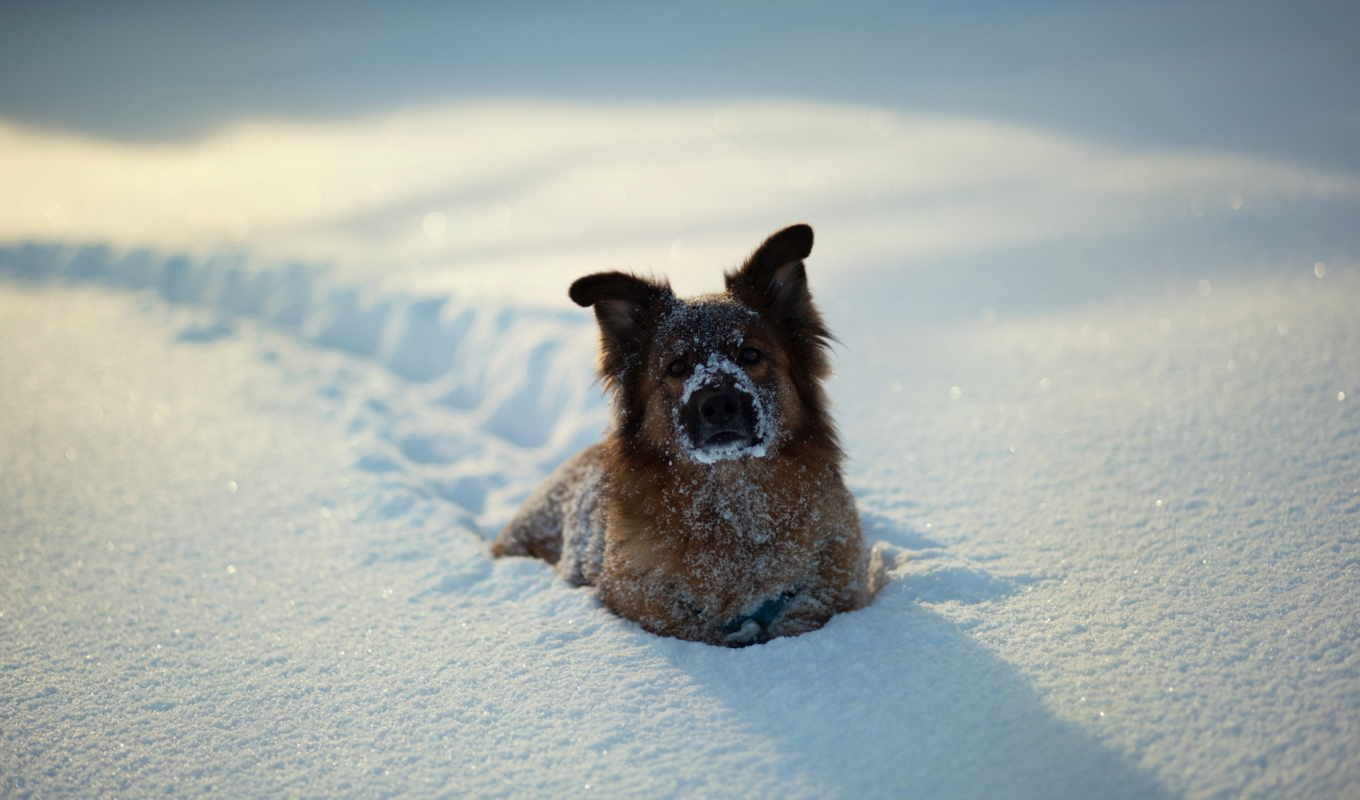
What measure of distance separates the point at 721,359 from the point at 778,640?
119 centimetres

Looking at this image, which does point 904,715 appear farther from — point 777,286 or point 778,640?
point 777,286

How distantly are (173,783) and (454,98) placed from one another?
17.0m

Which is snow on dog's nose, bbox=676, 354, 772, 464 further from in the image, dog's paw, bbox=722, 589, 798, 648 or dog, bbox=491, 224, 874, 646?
dog's paw, bbox=722, 589, 798, 648

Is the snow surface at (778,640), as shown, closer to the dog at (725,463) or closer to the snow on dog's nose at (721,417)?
the dog at (725,463)

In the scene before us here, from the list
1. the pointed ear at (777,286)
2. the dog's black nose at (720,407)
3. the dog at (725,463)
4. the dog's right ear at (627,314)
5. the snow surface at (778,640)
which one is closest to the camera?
the snow surface at (778,640)

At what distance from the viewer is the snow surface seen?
2.68m

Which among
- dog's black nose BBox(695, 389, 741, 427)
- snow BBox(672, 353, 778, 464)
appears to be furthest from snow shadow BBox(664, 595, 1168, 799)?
dog's black nose BBox(695, 389, 741, 427)

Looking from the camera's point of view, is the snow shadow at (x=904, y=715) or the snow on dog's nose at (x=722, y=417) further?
the snow on dog's nose at (x=722, y=417)

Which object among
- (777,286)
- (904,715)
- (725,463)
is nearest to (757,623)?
(725,463)

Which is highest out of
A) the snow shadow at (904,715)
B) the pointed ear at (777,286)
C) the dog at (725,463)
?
the pointed ear at (777,286)

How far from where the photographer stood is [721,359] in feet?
12.1

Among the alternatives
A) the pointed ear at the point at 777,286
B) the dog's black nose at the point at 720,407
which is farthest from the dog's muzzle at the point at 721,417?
the pointed ear at the point at 777,286

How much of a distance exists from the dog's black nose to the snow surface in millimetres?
896

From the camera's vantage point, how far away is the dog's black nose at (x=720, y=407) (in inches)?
135
